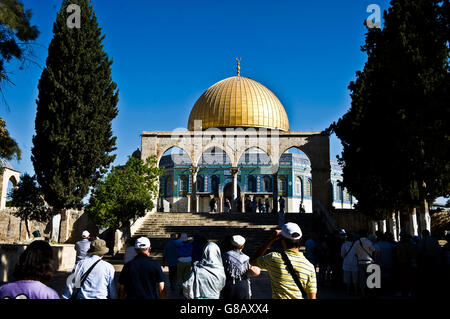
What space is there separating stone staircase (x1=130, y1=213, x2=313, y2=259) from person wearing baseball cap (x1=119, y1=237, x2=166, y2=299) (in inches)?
473

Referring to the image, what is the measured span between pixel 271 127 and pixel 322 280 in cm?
2601

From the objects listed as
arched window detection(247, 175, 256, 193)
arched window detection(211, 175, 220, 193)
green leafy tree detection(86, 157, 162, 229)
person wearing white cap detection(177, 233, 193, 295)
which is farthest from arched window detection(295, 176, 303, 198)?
person wearing white cap detection(177, 233, 193, 295)

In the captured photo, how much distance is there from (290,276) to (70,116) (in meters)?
15.3

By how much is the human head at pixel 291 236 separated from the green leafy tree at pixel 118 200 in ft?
49.5

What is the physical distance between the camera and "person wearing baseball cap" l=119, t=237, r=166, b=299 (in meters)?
4.25

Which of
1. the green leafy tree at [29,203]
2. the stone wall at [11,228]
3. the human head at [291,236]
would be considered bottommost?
the human head at [291,236]

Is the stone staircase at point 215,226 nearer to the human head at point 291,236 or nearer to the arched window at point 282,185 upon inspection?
the human head at point 291,236

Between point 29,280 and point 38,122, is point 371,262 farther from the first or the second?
point 38,122

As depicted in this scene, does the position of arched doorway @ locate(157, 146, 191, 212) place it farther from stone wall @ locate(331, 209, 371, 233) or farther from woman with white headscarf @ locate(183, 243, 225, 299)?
woman with white headscarf @ locate(183, 243, 225, 299)

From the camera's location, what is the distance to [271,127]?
3597cm

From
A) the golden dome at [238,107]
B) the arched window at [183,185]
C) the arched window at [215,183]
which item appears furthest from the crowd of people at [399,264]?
the arched window at [183,185]

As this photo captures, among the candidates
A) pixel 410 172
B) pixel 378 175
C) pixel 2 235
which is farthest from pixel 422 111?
pixel 2 235

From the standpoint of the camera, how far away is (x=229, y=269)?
452 centimetres

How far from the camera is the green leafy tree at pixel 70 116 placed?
55.5 feet
